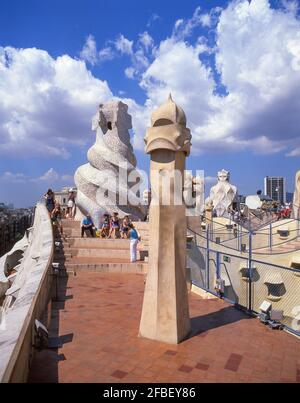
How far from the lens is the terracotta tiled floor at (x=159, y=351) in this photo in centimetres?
406

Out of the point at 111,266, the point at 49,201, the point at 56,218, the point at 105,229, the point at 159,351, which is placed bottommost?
the point at 159,351

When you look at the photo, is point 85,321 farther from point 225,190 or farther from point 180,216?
point 225,190

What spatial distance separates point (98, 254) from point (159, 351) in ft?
23.9

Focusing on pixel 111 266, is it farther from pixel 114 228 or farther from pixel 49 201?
pixel 49 201

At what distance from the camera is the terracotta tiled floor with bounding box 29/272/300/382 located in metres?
4.06

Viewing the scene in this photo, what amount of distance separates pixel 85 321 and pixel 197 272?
4709 millimetres

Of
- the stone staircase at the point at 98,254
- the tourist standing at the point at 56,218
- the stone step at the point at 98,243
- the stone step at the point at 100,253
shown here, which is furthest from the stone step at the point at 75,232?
the stone step at the point at 100,253

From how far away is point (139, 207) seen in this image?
1596 cm

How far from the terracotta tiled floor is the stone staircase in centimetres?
322

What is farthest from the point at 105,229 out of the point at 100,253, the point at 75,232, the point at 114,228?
the point at 100,253

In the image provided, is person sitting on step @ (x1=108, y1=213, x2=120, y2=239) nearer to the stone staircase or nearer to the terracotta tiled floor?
the stone staircase

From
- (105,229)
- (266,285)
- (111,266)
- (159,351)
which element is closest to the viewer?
(159,351)

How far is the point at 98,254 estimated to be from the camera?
11.8m
